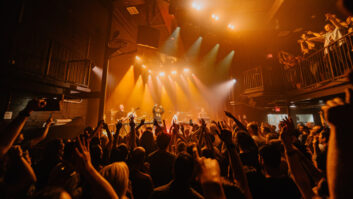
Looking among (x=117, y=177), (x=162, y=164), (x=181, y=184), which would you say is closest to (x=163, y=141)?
(x=162, y=164)

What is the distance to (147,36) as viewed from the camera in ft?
25.4

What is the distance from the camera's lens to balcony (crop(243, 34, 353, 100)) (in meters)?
5.16

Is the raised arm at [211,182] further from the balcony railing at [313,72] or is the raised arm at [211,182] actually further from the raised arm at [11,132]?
the balcony railing at [313,72]

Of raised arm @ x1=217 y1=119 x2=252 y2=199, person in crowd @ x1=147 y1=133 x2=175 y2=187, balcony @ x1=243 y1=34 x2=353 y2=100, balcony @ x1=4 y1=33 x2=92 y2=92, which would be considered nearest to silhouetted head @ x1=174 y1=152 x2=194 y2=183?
raised arm @ x1=217 y1=119 x2=252 y2=199

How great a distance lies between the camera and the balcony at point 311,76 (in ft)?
16.9

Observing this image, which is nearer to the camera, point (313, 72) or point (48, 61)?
point (48, 61)

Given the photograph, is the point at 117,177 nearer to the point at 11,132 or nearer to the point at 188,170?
the point at 188,170

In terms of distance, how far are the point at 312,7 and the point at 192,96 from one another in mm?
12236

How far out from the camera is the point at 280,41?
408 inches

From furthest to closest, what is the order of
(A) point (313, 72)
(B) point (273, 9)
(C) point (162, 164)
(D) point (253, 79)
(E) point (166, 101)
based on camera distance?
(E) point (166, 101) < (D) point (253, 79) < (B) point (273, 9) < (A) point (313, 72) < (C) point (162, 164)

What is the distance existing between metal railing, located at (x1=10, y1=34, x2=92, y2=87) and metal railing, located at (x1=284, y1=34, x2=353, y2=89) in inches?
392

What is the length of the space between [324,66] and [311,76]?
30.2 inches

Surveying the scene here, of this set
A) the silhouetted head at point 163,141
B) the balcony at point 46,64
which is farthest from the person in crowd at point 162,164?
the balcony at point 46,64

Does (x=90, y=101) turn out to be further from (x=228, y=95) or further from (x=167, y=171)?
(x=228, y=95)
